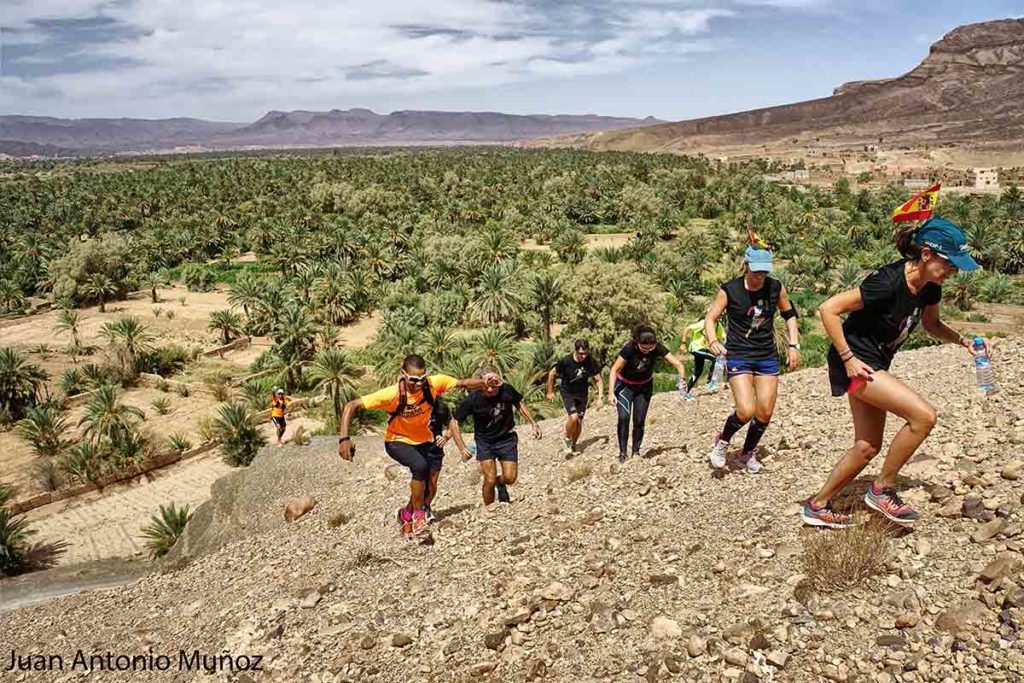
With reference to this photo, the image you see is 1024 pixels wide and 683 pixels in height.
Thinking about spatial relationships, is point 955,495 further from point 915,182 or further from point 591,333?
point 915,182

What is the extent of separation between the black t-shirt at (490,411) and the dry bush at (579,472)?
120cm

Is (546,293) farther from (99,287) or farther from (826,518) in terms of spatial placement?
(99,287)

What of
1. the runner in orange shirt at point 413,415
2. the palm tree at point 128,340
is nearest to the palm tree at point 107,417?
the palm tree at point 128,340

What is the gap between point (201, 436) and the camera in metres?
29.4

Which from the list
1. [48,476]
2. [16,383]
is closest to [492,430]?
[48,476]

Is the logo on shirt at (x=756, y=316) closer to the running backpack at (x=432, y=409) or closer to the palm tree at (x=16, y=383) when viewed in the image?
the running backpack at (x=432, y=409)

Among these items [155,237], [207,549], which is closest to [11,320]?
[155,237]

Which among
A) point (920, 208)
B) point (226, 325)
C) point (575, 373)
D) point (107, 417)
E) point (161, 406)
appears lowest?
point (161, 406)

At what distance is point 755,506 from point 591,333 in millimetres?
27866

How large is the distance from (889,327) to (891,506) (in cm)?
147

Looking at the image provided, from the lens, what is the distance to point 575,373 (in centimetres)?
953

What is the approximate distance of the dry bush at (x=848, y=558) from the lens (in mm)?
4797

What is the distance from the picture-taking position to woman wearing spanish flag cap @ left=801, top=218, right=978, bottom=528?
437cm

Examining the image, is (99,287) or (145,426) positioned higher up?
(99,287)
